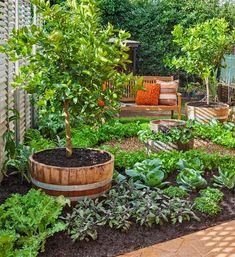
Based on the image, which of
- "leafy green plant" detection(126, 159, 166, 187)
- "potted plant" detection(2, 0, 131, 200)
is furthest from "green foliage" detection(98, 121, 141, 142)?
"potted plant" detection(2, 0, 131, 200)

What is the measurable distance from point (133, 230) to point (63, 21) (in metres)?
1.83

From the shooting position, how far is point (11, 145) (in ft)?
13.9

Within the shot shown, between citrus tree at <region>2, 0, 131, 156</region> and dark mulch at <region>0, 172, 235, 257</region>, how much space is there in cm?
107

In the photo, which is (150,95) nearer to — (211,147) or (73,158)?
(211,147)

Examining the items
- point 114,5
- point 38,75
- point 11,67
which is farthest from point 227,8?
point 38,75

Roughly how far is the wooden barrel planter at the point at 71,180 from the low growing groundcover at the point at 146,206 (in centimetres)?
10

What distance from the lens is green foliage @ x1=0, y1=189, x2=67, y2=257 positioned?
9.36 ft

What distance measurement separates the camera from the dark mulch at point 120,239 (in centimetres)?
302

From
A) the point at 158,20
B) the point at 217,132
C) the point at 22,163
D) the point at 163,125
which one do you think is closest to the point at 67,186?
the point at 22,163

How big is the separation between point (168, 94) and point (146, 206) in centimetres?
496

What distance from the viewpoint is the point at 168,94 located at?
26.9 ft

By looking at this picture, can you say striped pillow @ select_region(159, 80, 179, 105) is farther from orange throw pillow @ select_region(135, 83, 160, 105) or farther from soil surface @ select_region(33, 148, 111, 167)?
soil surface @ select_region(33, 148, 111, 167)

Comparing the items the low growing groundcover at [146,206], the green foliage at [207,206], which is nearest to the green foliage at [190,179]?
the low growing groundcover at [146,206]

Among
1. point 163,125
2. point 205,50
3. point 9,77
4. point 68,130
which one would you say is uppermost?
point 205,50
